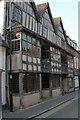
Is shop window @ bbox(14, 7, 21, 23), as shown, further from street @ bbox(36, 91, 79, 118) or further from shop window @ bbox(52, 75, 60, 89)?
shop window @ bbox(52, 75, 60, 89)

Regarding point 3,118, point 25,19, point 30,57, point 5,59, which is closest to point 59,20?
point 25,19

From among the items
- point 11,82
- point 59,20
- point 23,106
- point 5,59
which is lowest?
point 23,106

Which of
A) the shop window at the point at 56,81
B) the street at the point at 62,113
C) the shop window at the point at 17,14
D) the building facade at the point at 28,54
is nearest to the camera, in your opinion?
the street at the point at 62,113

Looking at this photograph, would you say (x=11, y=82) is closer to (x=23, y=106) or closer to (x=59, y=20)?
(x=23, y=106)

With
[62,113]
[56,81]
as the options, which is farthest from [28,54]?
[56,81]

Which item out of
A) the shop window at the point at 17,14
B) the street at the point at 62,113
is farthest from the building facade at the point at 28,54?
the street at the point at 62,113

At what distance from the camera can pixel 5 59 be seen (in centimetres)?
1438

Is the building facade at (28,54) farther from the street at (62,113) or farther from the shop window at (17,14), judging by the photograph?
the street at (62,113)

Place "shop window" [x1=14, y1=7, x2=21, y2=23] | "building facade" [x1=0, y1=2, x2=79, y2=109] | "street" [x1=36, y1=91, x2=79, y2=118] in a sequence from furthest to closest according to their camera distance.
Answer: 1. "shop window" [x1=14, y1=7, x2=21, y2=23]
2. "building facade" [x1=0, y1=2, x2=79, y2=109]
3. "street" [x1=36, y1=91, x2=79, y2=118]

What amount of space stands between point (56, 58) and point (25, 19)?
332 inches

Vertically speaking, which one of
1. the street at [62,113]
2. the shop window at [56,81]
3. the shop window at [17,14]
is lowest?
the street at [62,113]

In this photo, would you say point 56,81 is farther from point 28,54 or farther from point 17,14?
point 17,14

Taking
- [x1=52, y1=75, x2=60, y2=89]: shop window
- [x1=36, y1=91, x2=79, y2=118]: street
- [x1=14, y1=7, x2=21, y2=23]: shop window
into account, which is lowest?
[x1=36, y1=91, x2=79, y2=118]: street

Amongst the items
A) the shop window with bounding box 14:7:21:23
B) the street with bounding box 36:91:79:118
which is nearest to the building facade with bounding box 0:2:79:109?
the shop window with bounding box 14:7:21:23
